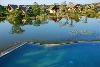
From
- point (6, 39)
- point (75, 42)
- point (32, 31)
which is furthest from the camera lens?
Answer: point (32, 31)

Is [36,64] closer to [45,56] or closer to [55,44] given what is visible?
[45,56]

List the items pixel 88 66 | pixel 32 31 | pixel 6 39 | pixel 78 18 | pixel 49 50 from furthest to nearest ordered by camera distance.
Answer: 1. pixel 78 18
2. pixel 32 31
3. pixel 6 39
4. pixel 49 50
5. pixel 88 66

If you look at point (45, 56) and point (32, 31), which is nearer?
point (45, 56)

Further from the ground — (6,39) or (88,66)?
(6,39)

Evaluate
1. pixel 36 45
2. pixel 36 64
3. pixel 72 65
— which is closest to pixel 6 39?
pixel 36 45

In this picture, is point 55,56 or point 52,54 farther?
point 52,54

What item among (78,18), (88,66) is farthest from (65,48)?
(78,18)
